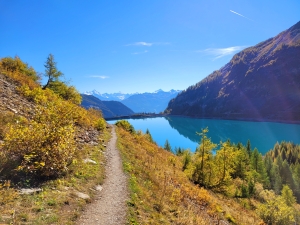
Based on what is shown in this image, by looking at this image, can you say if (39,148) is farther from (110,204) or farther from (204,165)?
(204,165)

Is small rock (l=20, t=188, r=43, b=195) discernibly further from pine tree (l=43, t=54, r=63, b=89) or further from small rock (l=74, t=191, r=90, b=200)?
pine tree (l=43, t=54, r=63, b=89)

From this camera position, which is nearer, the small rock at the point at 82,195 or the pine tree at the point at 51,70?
the small rock at the point at 82,195

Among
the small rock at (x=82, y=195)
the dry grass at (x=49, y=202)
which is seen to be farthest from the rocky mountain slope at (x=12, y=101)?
the small rock at (x=82, y=195)

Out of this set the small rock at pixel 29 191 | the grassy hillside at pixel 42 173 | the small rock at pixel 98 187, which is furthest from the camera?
the small rock at pixel 98 187

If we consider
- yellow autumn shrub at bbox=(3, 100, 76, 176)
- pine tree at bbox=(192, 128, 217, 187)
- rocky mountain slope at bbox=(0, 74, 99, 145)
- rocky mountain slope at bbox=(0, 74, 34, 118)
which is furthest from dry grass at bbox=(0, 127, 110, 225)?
pine tree at bbox=(192, 128, 217, 187)

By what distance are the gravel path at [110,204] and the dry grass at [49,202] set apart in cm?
44

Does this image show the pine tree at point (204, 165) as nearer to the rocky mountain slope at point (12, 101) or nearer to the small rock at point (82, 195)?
the small rock at point (82, 195)

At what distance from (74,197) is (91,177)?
111 inches

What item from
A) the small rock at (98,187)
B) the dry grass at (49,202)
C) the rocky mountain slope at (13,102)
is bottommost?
the small rock at (98,187)

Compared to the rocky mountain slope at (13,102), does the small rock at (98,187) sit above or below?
below

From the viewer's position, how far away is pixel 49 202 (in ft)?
27.0

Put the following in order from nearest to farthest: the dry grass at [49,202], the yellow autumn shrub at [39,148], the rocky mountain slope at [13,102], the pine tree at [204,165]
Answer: the dry grass at [49,202]
the yellow autumn shrub at [39,148]
the rocky mountain slope at [13,102]
the pine tree at [204,165]

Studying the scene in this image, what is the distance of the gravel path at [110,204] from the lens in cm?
837

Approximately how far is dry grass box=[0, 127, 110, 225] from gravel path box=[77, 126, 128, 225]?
442mm
